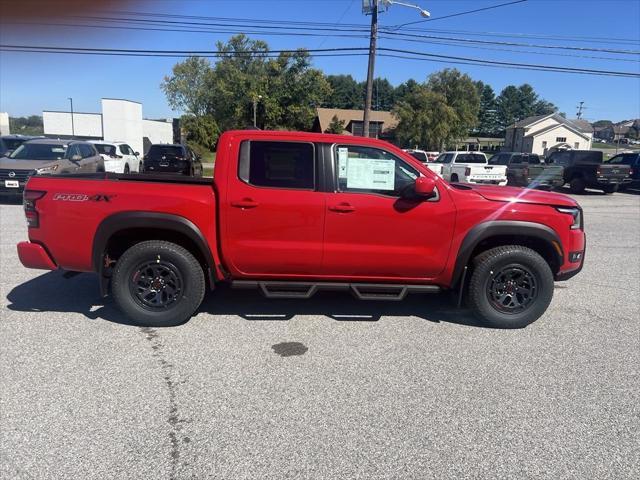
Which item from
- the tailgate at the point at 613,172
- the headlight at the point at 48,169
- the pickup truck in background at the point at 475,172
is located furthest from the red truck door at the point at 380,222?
the tailgate at the point at 613,172

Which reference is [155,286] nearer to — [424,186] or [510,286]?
[424,186]

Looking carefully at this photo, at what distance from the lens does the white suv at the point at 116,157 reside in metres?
18.7

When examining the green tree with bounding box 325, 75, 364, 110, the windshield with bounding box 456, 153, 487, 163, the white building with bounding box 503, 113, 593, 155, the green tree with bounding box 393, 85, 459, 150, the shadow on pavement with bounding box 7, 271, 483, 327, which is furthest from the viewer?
the green tree with bounding box 325, 75, 364, 110

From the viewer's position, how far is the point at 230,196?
4.66 metres

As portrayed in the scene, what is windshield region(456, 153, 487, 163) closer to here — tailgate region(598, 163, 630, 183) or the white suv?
tailgate region(598, 163, 630, 183)

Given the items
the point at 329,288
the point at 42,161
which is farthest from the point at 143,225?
the point at 42,161

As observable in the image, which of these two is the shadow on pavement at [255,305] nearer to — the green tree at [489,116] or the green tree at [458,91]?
the green tree at [458,91]

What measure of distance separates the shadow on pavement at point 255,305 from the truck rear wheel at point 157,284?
0.31m

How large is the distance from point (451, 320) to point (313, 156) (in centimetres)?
227

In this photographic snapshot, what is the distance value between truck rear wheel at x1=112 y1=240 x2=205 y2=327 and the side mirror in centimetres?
221

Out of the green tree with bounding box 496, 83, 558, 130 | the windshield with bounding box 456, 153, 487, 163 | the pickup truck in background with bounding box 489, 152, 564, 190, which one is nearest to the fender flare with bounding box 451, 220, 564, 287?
the pickup truck in background with bounding box 489, 152, 564, 190

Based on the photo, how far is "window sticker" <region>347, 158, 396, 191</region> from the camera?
4789mm

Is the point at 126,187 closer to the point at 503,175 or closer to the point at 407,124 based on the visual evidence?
the point at 503,175

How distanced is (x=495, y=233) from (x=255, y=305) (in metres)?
2.67
